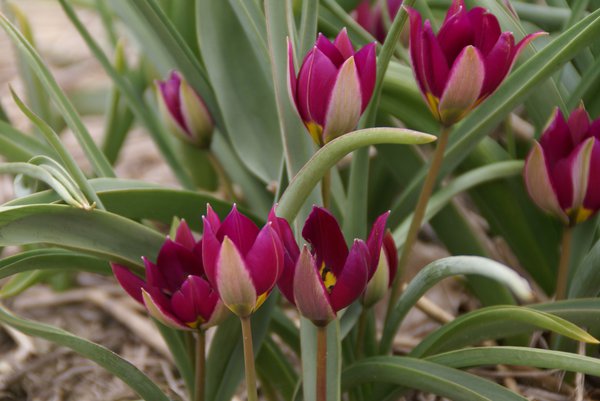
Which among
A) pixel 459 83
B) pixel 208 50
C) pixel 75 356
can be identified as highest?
pixel 208 50

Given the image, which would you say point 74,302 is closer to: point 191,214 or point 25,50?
point 191,214

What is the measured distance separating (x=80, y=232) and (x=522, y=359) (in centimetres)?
36

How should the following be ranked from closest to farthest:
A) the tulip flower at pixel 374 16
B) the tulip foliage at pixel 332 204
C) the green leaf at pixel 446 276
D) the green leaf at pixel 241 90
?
the green leaf at pixel 446 276, the tulip foliage at pixel 332 204, the green leaf at pixel 241 90, the tulip flower at pixel 374 16

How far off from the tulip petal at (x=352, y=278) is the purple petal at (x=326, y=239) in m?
0.04

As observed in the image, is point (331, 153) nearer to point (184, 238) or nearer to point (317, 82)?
point (317, 82)

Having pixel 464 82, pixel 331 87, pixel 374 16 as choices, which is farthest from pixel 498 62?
pixel 374 16

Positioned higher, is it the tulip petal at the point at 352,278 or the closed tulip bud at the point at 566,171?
the closed tulip bud at the point at 566,171

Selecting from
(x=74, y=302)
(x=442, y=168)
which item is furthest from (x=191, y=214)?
(x=74, y=302)

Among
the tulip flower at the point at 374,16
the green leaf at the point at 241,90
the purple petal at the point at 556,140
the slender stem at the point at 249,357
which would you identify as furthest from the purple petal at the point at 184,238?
the tulip flower at the point at 374,16

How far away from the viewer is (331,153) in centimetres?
65

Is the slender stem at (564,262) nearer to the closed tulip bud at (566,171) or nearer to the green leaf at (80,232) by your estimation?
the closed tulip bud at (566,171)

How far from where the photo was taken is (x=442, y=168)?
2.98ft

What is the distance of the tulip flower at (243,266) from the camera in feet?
1.98

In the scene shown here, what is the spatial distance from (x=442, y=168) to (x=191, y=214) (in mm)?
256
